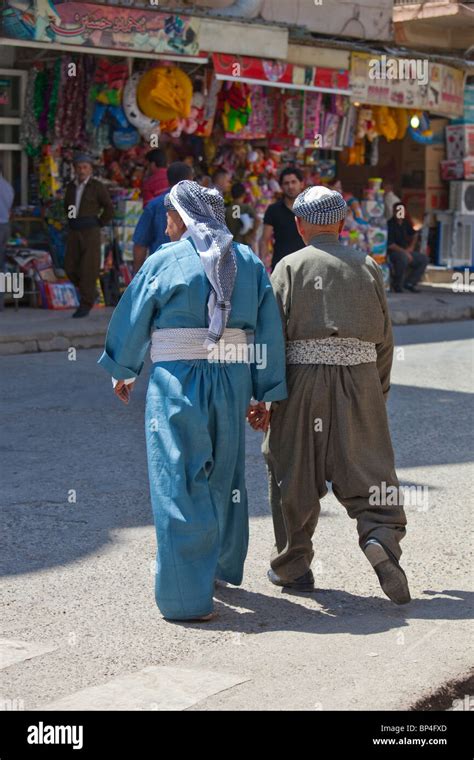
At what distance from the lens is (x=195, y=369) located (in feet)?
18.1

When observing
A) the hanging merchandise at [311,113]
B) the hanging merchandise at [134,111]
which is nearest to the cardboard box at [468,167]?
the hanging merchandise at [311,113]

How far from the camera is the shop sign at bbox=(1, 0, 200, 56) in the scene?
15520mm

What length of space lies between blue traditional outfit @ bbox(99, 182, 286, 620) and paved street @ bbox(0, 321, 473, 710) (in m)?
0.32

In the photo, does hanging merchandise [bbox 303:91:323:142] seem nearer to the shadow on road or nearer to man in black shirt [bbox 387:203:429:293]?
man in black shirt [bbox 387:203:429:293]

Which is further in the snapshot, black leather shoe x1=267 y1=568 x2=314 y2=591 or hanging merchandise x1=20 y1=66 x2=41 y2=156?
hanging merchandise x1=20 y1=66 x2=41 y2=156

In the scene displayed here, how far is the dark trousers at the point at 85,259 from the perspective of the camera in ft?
54.1

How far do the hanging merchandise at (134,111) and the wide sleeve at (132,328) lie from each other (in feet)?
40.5

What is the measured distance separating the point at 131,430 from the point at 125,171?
920cm

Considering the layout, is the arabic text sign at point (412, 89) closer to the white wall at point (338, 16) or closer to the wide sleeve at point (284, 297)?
the white wall at point (338, 16)

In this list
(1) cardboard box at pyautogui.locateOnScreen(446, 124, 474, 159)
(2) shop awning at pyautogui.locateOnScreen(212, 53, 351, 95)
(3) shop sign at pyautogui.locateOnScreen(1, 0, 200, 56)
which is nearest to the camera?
(3) shop sign at pyautogui.locateOnScreen(1, 0, 200, 56)

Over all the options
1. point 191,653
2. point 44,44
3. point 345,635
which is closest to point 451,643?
point 345,635

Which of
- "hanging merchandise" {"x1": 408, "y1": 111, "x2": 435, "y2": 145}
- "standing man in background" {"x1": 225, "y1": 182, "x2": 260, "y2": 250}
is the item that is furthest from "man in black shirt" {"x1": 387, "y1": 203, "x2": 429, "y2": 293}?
"standing man in background" {"x1": 225, "y1": 182, "x2": 260, "y2": 250}

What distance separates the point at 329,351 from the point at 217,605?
118 centimetres

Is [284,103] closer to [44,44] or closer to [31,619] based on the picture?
[44,44]
